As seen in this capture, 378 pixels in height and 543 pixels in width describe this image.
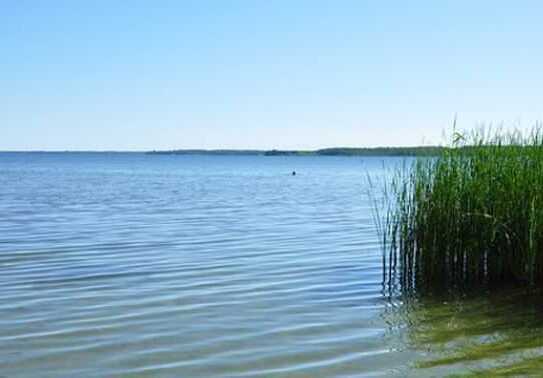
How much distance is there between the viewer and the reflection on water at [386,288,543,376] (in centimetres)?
691

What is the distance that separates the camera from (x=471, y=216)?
9.98 meters

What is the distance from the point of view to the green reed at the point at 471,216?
967cm

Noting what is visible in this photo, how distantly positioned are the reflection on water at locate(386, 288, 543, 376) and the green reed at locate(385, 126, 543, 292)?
0.45m

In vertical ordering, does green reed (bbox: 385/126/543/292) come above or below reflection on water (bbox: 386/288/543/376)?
above

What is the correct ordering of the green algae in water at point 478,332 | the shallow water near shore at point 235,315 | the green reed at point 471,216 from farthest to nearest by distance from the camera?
the green reed at point 471,216 < the shallow water near shore at point 235,315 < the green algae in water at point 478,332

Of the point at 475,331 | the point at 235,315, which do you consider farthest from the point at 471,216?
the point at 235,315

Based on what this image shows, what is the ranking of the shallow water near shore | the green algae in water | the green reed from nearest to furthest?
the green algae in water, the shallow water near shore, the green reed

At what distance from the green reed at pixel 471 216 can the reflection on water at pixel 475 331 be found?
45cm

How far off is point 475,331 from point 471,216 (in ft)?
7.17

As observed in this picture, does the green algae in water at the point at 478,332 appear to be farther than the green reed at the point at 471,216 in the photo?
No

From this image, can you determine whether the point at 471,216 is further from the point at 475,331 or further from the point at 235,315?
the point at 235,315

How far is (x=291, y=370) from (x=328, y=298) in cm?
319

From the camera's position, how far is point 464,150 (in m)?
10.4

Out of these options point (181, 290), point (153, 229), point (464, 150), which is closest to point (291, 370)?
point (181, 290)
